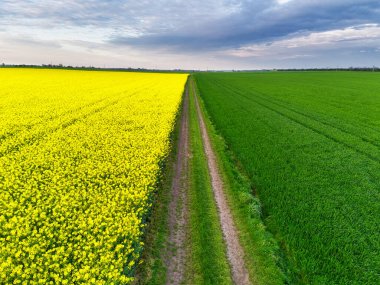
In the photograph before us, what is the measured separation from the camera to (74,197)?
857 centimetres

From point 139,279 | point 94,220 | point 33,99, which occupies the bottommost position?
Result: point 139,279

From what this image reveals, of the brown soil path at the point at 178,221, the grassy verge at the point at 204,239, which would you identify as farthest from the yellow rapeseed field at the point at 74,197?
the grassy verge at the point at 204,239

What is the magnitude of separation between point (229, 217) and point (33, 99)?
84.7 feet

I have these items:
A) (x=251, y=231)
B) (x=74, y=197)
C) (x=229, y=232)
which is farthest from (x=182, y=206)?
(x=74, y=197)

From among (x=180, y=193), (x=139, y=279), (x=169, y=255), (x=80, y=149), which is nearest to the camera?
(x=139, y=279)

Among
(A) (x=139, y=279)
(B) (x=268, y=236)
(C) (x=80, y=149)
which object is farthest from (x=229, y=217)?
(C) (x=80, y=149)

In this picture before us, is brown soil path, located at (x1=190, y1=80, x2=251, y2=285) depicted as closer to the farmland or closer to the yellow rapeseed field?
the farmland

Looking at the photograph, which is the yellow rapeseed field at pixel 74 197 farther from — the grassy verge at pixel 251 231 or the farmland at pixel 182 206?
the grassy verge at pixel 251 231

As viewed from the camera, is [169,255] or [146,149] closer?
[169,255]

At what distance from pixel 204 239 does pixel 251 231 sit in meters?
1.64

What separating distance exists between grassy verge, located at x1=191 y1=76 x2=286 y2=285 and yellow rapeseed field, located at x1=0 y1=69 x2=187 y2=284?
3204mm

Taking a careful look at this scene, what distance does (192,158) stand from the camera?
1555 centimetres

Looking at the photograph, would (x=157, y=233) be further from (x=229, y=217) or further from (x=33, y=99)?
(x=33, y=99)

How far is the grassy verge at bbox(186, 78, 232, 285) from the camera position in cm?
733
